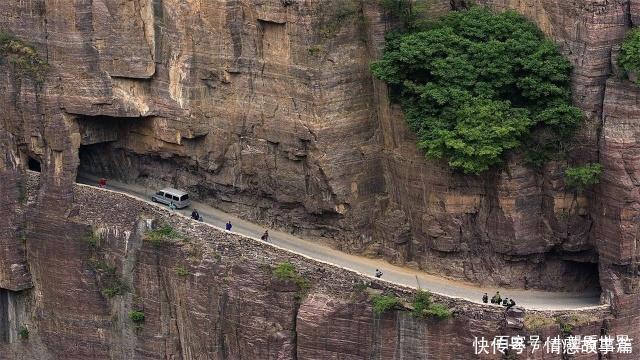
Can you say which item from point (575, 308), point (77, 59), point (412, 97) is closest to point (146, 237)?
point (77, 59)

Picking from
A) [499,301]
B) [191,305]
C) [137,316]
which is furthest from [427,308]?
[137,316]

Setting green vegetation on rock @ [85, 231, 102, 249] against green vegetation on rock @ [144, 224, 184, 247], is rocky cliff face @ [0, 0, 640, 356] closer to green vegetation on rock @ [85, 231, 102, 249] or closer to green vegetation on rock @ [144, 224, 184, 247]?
green vegetation on rock @ [85, 231, 102, 249]

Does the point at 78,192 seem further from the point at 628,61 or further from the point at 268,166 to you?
the point at 628,61

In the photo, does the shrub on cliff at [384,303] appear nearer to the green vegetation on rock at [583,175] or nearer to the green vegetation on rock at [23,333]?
the green vegetation on rock at [583,175]

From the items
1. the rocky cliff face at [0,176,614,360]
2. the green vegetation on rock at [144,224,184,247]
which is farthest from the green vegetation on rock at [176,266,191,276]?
the green vegetation on rock at [144,224,184,247]

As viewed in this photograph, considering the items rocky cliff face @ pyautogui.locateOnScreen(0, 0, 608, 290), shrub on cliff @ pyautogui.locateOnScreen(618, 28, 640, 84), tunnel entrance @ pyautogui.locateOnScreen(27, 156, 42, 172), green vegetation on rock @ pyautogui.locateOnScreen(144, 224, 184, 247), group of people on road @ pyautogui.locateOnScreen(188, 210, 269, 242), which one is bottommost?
green vegetation on rock @ pyautogui.locateOnScreen(144, 224, 184, 247)

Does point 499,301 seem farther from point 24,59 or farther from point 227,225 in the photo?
point 24,59
